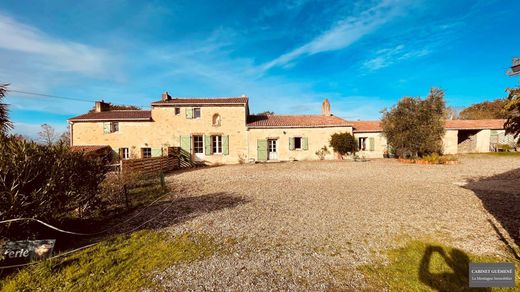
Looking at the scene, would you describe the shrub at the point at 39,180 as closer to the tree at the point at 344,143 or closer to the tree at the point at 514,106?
the tree at the point at 514,106

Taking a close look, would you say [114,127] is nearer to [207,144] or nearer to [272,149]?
[207,144]

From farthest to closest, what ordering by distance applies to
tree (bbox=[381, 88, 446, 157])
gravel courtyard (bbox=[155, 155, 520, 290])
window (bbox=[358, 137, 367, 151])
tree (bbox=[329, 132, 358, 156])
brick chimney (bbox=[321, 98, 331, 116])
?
brick chimney (bbox=[321, 98, 331, 116]) < window (bbox=[358, 137, 367, 151]) < tree (bbox=[329, 132, 358, 156]) < tree (bbox=[381, 88, 446, 157]) < gravel courtyard (bbox=[155, 155, 520, 290])

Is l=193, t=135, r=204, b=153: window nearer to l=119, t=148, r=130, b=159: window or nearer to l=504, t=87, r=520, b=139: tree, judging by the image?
l=119, t=148, r=130, b=159: window

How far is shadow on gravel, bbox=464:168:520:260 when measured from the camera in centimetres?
440

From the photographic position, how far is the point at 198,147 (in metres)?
17.9

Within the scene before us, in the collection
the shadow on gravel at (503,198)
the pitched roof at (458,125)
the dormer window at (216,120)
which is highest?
the dormer window at (216,120)

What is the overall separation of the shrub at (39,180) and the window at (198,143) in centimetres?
1314

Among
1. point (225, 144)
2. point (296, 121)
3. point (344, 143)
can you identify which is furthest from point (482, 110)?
point (225, 144)

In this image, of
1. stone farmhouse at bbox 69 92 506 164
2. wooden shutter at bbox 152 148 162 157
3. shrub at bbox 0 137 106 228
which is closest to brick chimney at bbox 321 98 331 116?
stone farmhouse at bbox 69 92 506 164

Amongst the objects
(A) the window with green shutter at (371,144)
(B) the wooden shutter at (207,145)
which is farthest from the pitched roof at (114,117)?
(A) the window with green shutter at (371,144)

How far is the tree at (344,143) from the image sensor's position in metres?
16.9

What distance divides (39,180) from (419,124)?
19.4 m

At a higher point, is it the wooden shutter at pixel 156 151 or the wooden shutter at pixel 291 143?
the wooden shutter at pixel 291 143

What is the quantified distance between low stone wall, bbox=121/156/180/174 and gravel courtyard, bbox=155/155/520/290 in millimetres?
3603
